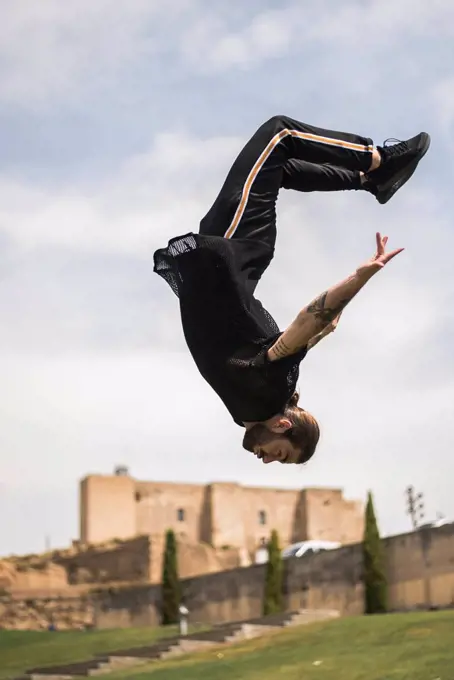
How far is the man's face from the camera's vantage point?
7.55m

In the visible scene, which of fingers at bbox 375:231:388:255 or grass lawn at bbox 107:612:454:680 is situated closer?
fingers at bbox 375:231:388:255

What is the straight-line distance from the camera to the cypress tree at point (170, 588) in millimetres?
52469

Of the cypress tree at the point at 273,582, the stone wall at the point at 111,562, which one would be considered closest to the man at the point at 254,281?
the cypress tree at the point at 273,582

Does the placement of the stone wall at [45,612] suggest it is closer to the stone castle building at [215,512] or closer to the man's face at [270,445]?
the stone castle building at [215,512]

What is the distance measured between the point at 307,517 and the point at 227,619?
5664 centimetres

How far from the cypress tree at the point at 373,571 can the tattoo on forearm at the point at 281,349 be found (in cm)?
3531

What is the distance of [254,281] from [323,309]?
822 mm

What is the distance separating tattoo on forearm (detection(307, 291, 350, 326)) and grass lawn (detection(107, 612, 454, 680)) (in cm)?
1827

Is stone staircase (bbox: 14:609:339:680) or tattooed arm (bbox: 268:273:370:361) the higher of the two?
tattooed arm (bbox: 268:273:370:361)

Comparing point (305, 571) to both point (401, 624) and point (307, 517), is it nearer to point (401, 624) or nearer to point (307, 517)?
point (401, 624)

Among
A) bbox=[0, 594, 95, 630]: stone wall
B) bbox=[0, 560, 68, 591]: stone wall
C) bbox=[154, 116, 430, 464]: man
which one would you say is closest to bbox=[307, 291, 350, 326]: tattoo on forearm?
bbox=[154, 116, 430, 464]: man

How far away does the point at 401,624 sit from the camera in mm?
31750

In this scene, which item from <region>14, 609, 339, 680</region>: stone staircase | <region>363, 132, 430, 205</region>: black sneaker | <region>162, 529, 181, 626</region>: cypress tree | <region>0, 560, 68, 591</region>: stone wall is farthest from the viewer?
<region>0, 560, 68, 591</region>: stone wall

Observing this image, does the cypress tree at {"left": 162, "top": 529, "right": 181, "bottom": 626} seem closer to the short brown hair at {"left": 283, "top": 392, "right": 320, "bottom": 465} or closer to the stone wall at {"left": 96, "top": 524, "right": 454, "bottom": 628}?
the stone wall at {"left": 96, "top": 524, "right": 454, "bottom": 628}
